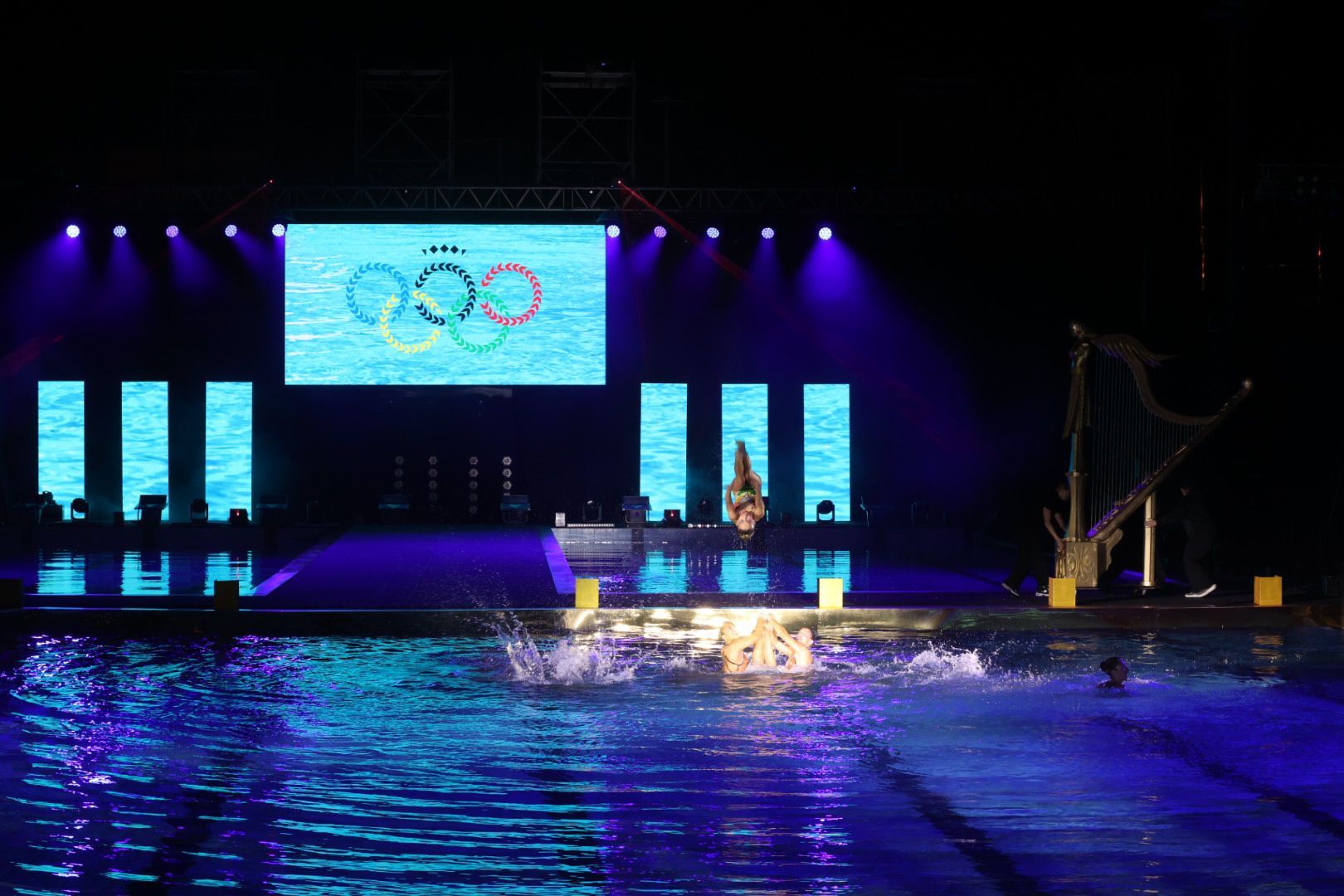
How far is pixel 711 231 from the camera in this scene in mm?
23547

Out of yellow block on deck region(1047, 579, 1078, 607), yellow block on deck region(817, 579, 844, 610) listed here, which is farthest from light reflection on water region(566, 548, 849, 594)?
yellow block on deck region(1047, 579, 1078, 607)

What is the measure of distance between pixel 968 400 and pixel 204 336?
12.4m

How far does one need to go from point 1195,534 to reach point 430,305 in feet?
41.7

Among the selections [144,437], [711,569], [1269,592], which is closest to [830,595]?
[1269,592]

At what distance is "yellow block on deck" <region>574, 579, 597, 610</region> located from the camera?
1299 centimetres

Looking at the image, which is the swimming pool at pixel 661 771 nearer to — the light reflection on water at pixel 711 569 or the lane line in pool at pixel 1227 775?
the lane line in pool at pixel 1227 775

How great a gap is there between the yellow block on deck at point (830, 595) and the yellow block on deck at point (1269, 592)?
3738 millimetres

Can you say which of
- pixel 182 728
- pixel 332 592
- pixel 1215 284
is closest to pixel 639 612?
pixel 332 592

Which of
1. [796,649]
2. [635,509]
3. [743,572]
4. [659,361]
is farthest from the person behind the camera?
[659,361]

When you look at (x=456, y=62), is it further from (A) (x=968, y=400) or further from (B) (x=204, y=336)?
(A) (x=968, y=400)

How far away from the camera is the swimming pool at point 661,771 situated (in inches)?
227

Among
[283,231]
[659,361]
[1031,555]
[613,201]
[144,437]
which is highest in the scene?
[613,201]

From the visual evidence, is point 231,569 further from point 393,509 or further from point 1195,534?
point 1195,534

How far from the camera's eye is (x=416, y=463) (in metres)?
24.7
